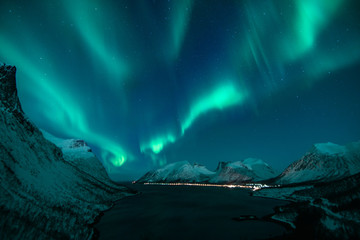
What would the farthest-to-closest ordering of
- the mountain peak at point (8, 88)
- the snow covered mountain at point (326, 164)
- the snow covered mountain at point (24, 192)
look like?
1. the snow covered mountain at point (326, 164)
2. the mountain peak at point (8, 88)
3. the snow covered mountain at point (24, 192)

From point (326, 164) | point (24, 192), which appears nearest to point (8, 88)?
point (24, 192)

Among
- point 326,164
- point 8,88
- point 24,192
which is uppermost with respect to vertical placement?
point 326,164

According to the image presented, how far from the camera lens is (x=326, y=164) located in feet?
529

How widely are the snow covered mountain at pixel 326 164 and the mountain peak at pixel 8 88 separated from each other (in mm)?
190574

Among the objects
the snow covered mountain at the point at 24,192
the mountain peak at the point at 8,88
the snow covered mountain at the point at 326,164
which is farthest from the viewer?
the snow covered mountain at the point at 326,164

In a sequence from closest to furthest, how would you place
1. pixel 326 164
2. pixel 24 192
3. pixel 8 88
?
pixel 24 192
pixel 8 88
pixel 326 164

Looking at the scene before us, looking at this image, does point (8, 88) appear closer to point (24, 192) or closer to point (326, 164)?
point (24, 192)

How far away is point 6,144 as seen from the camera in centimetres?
3130

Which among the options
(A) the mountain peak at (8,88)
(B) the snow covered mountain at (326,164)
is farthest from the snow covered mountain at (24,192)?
(B) the snow covered mountain at (326,164)

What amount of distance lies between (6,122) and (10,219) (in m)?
25.2

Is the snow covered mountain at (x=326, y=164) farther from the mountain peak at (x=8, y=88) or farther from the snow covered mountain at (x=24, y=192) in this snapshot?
the mountain peak at (x=8, y=88)

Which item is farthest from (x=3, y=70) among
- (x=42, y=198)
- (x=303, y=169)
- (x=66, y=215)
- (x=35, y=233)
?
(x=303, y=169)

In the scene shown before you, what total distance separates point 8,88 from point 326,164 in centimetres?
21631

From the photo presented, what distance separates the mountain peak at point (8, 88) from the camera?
4293 centimetres
